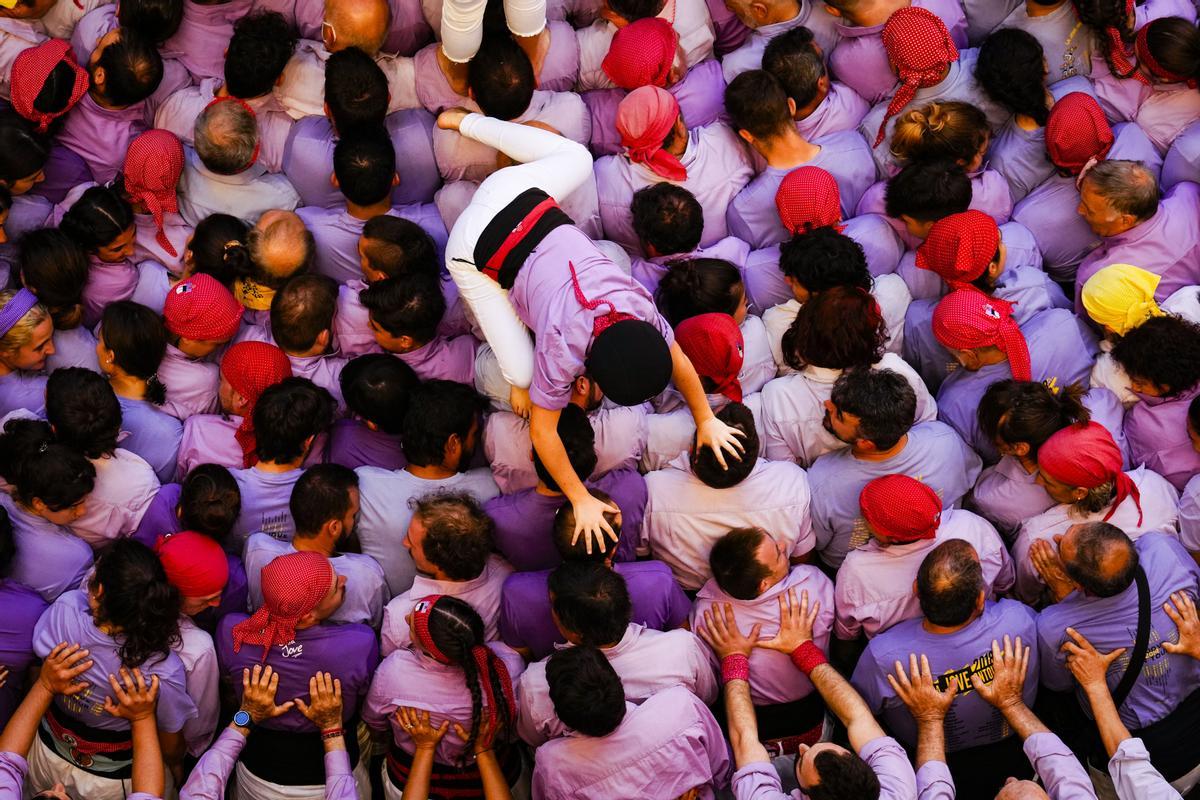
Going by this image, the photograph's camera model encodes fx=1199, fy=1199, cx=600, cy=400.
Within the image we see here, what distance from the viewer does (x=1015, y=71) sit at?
4.76 m

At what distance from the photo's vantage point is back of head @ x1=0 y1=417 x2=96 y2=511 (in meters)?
4.17

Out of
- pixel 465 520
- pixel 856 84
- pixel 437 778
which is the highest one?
pixel 856 84

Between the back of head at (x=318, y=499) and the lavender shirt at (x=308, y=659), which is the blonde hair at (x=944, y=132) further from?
the lavender shirt at (x=308, y=659)

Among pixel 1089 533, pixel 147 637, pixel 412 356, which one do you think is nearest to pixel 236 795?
pixel 147 637

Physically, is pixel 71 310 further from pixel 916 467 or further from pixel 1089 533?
pixel 1089 533

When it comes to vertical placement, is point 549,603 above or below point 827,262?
below

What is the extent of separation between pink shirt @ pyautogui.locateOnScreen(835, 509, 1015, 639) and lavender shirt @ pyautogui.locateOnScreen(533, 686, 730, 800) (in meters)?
0.72

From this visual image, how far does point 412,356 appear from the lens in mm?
4703

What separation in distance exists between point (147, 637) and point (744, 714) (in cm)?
203

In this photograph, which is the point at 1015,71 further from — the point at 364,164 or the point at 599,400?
the point at 364,164

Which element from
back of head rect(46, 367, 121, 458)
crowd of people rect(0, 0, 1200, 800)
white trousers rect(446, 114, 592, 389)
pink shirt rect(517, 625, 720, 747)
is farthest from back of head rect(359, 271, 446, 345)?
pink shirt rect(517, 625, 720, 747)

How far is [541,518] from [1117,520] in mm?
2050

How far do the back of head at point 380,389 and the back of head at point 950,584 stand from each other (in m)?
1.95

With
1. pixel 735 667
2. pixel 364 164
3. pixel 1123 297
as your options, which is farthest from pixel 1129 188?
pixel 364 164
